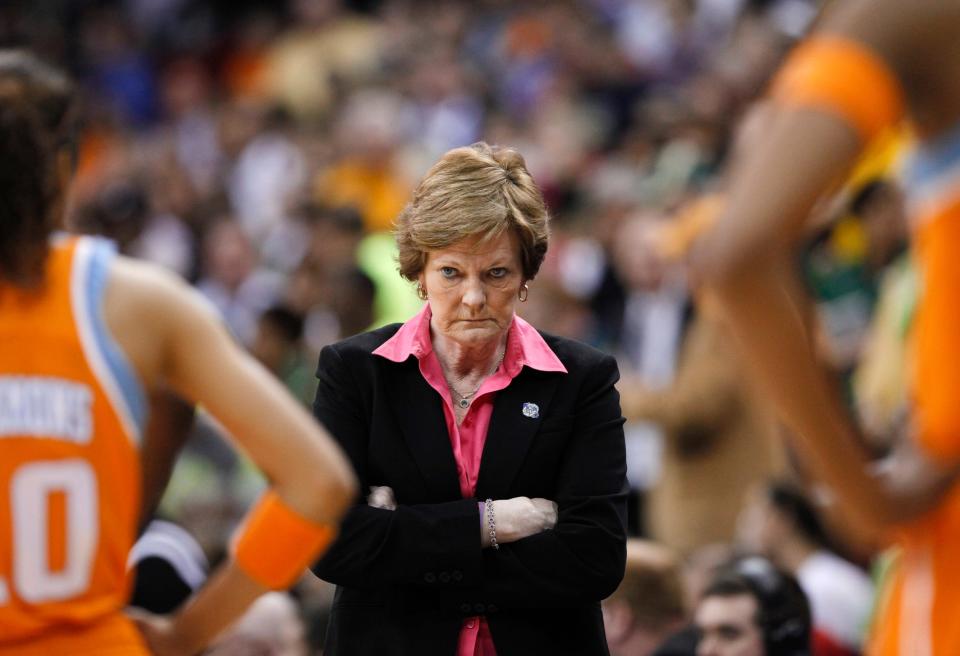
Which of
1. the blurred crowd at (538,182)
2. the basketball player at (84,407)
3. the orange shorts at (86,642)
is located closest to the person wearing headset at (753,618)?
the blurred crowd at (538,182)

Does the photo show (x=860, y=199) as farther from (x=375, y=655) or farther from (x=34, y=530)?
(x=34, y=530)

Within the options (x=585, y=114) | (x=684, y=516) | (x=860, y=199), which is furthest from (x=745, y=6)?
(x=684, y=516)

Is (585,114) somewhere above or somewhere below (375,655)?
above

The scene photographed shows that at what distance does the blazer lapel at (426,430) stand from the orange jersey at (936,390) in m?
1.58

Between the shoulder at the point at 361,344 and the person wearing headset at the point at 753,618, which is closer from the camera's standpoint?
the shoulder at the point at 361,344

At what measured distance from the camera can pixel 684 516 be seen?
7613 mm

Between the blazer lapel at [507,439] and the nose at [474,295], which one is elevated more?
the nose at [474,295]

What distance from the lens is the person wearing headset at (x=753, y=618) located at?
16.5 feet

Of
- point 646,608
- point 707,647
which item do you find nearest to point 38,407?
point 707,647

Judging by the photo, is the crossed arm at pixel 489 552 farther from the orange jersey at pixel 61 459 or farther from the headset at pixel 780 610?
the headset at pixel 780 610

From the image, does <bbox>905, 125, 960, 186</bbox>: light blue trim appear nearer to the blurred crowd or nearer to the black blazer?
the blurred crowd

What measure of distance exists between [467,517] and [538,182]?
5037 mm

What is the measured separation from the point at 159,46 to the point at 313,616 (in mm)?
12519

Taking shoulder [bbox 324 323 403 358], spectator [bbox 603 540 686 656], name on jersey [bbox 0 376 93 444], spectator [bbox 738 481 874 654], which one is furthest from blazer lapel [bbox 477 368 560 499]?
spectator [bbox 738 481 874 654]
